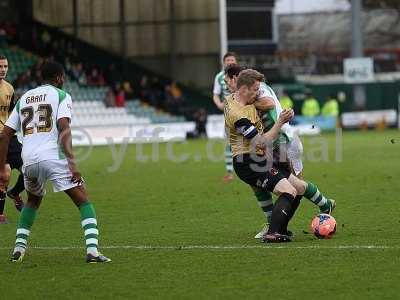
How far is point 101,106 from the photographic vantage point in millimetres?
42219

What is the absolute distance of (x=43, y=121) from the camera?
10.2 meters

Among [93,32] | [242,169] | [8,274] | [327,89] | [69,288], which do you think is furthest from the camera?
[327,89]

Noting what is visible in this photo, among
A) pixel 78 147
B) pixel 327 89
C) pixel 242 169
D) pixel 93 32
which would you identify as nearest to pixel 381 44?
pixel 327 89

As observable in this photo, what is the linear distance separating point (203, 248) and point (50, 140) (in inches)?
83.7

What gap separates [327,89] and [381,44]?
24.3 m

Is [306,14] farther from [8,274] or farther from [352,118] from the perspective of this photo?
[8,274]

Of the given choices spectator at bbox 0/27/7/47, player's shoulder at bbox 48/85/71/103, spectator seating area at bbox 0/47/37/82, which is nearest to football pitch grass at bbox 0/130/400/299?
player's shoulder at bbox 48/85/71/103

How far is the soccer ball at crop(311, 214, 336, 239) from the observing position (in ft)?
38.7

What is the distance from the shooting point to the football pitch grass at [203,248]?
9.01m

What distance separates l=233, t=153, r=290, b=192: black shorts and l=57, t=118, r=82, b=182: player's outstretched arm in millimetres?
2003

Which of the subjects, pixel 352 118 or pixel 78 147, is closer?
pixel 78 147

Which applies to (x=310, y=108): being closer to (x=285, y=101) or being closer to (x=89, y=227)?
(x=285, y=101)

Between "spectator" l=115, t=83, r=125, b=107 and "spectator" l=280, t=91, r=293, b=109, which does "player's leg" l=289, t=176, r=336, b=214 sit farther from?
"spectator" l=115, t=83, r=125, b=107

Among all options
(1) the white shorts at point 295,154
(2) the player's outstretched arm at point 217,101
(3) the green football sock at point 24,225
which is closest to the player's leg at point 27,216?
(3) the green football sock at point 24,225
